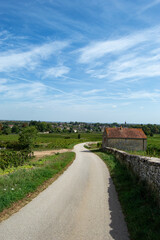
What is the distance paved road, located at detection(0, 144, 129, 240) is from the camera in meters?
5.86

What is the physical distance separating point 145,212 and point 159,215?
22.1 inches

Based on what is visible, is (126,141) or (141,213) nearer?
(141,213)

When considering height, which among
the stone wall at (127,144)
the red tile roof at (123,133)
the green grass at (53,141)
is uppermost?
the red tile roof at (123,133)

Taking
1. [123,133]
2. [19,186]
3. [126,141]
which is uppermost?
[123,133]

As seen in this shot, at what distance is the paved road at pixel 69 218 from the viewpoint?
586 cm

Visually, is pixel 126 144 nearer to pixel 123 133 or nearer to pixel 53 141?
pixel 123 133

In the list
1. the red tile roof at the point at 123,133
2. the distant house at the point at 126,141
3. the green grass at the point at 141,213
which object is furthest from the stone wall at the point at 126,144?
the green grass at the point at 141,213

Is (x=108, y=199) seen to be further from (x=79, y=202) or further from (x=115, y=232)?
(x=115, y=232)

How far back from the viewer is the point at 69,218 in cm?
703

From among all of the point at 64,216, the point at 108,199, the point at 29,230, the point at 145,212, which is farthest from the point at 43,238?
the point at 108,199

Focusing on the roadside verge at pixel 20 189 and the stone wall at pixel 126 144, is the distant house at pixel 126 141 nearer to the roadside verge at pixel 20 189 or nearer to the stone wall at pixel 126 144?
the stone wall at pixel 126 144

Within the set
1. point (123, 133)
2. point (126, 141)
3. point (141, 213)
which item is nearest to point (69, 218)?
point (141, 213)

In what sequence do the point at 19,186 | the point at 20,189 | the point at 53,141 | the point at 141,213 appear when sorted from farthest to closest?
the point at 53,141 → the point at 19,186 → the point at 20,189 → the point at 141,213

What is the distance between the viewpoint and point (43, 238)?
5.65 m
